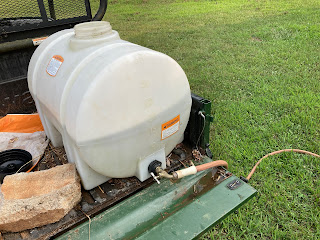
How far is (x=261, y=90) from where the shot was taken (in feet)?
12.4

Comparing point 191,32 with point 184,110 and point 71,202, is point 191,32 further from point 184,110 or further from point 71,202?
point 71,202

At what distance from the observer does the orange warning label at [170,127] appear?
178 centimetres

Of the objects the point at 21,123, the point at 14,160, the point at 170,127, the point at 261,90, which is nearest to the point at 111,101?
the point at 170,127

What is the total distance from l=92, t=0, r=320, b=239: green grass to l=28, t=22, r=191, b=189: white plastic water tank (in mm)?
892

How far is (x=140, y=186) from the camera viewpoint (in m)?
1.88

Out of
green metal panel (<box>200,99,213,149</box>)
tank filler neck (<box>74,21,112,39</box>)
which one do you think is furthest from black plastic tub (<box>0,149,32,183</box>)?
green metal panel (<box>200,99,213,149</box>)

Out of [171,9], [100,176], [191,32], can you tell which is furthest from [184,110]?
[171,9]

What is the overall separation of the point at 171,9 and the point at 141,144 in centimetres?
868

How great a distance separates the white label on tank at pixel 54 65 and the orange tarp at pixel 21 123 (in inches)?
37.5

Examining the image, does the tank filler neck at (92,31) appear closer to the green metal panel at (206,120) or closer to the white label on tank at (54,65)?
the white label on tank at (54,65)

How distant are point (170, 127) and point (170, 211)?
0.54 metres

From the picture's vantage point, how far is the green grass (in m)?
2.13

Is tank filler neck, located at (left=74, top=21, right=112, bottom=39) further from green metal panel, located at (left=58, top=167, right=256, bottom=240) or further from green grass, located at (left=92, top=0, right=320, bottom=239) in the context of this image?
green grass, located at (left=92, top=0, right=320, bottom=239)

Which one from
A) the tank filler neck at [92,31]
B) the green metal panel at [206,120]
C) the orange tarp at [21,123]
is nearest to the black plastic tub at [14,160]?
the orange tarp at [21,123]
